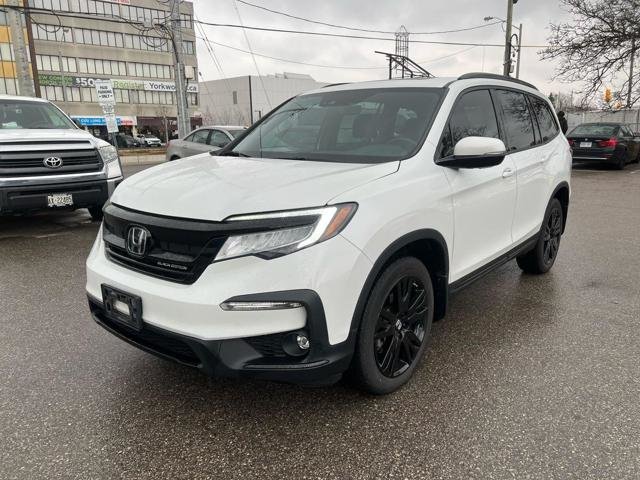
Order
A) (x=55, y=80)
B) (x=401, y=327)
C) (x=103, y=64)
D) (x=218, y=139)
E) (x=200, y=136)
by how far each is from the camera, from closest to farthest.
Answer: (x=401, y=327)
(x=218, y=139)
(x=200, y=136)
(x=55, y=80)
(x=103, y=64)

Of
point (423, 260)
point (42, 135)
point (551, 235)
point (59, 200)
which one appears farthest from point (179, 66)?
point (423, 260)

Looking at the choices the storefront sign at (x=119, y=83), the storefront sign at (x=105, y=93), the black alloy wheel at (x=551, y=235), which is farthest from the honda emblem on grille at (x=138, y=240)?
A: the storefront sign at (x=119, y=83)

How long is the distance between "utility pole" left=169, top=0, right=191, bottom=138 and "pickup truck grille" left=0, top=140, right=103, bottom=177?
11143 mm

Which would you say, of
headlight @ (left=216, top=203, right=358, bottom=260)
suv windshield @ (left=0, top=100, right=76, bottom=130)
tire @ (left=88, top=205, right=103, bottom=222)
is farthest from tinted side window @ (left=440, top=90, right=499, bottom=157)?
suv windshield @ (left=0, top=100, right=76, bottom=130)

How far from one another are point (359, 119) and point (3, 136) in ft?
16.3

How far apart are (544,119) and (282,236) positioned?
3.56m

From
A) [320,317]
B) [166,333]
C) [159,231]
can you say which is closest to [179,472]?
[166,333]

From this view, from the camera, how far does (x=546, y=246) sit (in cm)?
510

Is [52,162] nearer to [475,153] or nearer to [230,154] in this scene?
[230,154]

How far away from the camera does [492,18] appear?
25875mm

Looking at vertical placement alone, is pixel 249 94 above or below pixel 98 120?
above

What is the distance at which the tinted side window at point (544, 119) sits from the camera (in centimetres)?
471

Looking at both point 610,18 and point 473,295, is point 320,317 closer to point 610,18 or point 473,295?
point 473,295

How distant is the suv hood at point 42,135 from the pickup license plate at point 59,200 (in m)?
0.73
